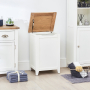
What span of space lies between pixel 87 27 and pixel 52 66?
1.05 meters

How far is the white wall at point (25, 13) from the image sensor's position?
3.94 meters

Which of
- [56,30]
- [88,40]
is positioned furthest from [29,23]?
[88,40]

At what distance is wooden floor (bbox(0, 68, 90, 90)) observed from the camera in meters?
2.99

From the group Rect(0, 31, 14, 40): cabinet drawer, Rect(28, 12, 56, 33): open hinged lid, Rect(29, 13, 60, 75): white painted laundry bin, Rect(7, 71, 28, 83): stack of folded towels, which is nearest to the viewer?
Rect(7, 71, 28, 83): stack of folded towels

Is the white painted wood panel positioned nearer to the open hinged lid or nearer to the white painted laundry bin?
the white painted laundry bin

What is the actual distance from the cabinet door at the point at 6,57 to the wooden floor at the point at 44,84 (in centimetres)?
22

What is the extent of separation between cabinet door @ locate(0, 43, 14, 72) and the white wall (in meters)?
0.60

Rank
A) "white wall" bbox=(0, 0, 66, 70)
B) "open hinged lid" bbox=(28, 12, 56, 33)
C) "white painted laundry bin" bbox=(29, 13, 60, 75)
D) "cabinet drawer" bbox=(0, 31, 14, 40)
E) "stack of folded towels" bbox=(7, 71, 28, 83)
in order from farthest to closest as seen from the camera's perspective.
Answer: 1. "white wall" bbox=(0, 0, 66, 70)
2. "open hinged lid" bbox=(28, 12, 56, 33)
3. "white painted laundry bin" bbox=(29, 13, 60, 75)
4. "cabinet drawer" bbox=(0, 31, 14, 40)
5. "stack of folded towels" bbox=(7, 71, 28, 83)

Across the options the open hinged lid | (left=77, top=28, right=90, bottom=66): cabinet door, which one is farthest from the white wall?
(left=77, top=28, right=90, bottom=66): cabinet door

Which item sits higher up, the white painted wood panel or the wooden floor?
the white painted wood panel

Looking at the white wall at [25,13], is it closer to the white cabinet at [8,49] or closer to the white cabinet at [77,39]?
the white cabinet at [77,39]

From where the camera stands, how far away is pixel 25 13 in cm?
402

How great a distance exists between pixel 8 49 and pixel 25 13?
3.07 ft

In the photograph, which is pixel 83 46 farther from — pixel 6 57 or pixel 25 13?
pixel 6 57
